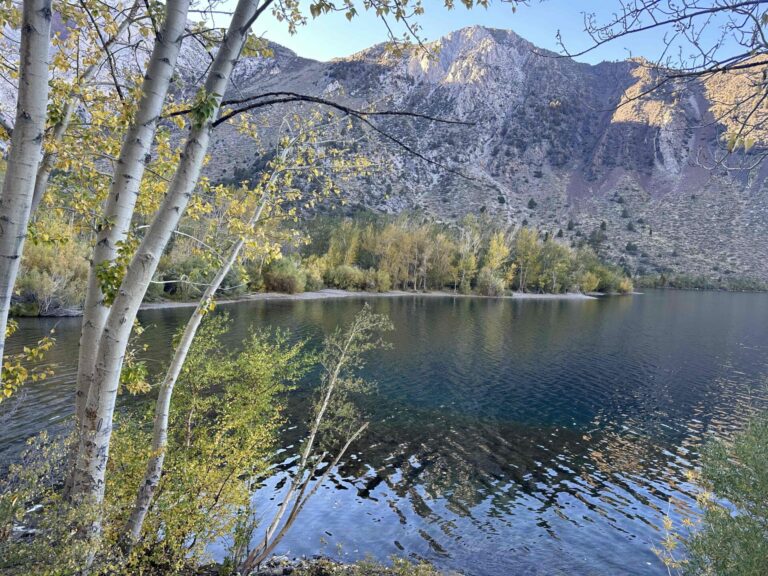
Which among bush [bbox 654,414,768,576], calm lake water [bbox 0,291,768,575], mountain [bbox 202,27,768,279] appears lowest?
calm lake water [bbox 0,291,768,575]

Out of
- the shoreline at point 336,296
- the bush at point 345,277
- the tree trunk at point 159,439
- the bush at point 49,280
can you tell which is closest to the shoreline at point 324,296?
the shoreline at point 336,296

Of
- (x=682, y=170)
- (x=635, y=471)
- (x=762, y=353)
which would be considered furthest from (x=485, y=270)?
(x=682, y=170)

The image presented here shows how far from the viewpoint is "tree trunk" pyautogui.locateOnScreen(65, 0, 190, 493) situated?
363 centimetres

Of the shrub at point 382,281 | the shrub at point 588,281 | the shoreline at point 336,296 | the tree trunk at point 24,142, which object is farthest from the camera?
the shrub at point 588,281

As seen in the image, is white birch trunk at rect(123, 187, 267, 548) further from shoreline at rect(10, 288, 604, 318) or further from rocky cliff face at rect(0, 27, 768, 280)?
rocky cliff face at rect(0, 27, 768, 280)

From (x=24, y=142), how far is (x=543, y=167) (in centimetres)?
17498

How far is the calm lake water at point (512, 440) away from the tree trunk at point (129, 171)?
8.67 m

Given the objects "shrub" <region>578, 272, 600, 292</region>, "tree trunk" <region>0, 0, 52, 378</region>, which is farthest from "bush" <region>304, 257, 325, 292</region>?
"tree trunk" <region>0, 0, 52, 378</region>

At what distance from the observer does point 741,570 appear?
23.3 feet

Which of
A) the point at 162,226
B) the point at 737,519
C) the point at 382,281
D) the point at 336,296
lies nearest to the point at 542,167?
the point at 382,281

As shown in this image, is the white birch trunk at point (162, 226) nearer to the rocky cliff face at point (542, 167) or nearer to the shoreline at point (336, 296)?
the shoreline at point (336, 296)

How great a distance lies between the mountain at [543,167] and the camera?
121 m

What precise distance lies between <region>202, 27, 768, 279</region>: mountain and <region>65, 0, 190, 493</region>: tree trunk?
295ft

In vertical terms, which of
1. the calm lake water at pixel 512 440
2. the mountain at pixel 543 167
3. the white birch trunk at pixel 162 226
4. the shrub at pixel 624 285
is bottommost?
the calm lake water at pixel 512 440
